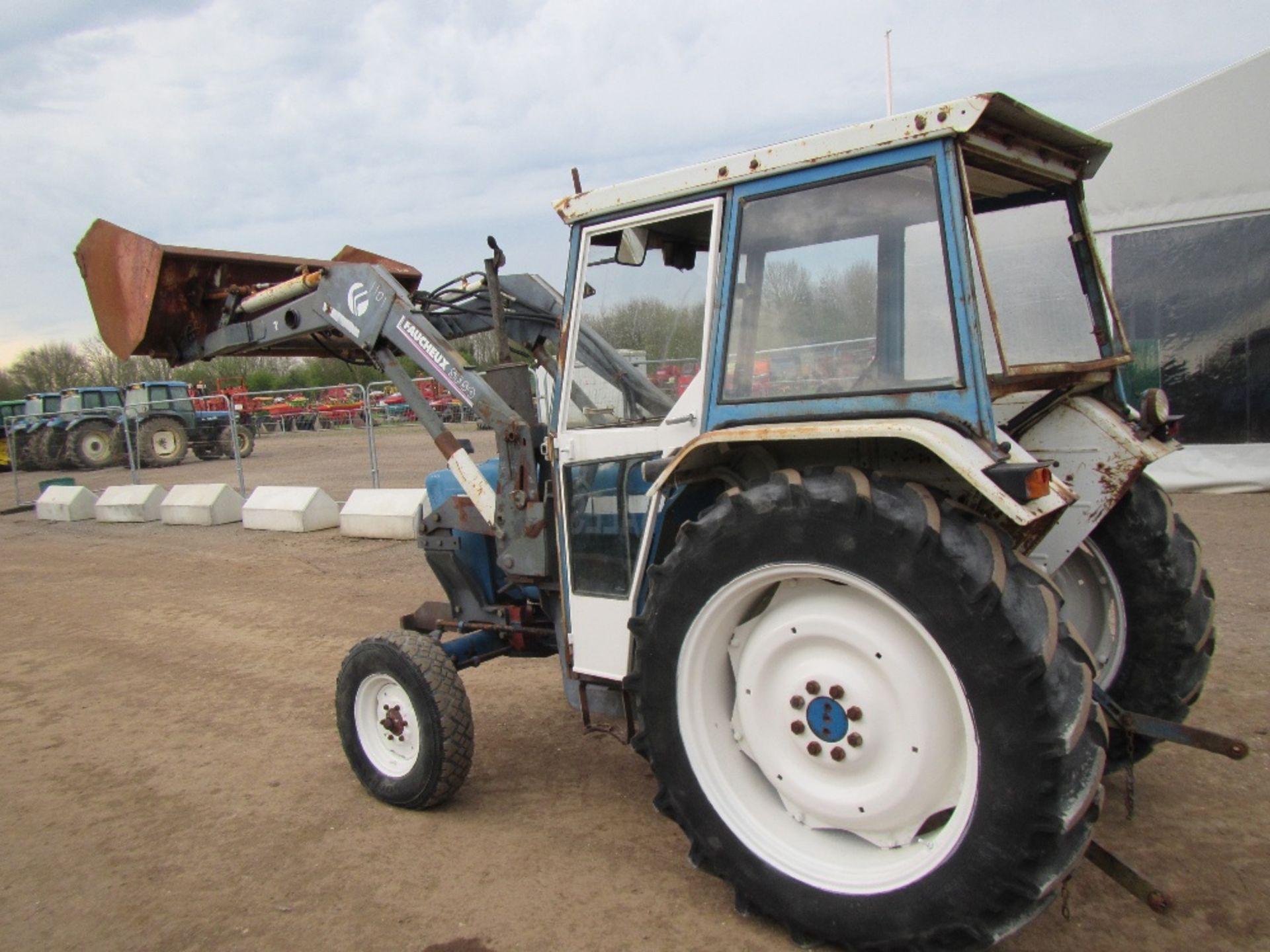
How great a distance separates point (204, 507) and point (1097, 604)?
12.4m

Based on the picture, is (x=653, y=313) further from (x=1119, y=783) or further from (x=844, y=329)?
(x=1119, y=783)

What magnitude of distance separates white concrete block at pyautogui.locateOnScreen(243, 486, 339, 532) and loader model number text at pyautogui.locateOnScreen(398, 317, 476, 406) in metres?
8.17

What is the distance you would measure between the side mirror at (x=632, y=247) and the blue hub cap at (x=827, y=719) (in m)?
1.77

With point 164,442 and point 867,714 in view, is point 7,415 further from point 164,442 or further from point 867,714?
point 867,714

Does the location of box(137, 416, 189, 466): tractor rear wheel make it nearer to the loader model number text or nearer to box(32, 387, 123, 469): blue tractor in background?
box(32, 387, 123, 469): blue tractor in background

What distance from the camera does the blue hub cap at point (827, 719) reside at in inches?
115

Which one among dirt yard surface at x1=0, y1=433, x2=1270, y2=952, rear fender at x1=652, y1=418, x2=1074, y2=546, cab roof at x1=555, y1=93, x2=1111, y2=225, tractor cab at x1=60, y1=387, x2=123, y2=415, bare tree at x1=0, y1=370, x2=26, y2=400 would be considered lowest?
dirt yard surface at x1=0, y1=433, x2=1270, y2=952

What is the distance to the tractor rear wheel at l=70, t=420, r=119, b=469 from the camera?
78.1 ft

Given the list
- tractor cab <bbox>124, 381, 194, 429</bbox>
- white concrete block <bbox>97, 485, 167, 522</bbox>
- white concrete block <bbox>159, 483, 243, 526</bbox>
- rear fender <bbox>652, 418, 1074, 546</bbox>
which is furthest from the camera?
tractor cab <bbox>124, 381, 194, 429</bbox>

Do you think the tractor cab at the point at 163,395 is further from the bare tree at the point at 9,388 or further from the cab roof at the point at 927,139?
the bare tree at the point at 9,388

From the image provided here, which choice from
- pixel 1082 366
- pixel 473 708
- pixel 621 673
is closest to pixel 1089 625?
pixel 1082 366

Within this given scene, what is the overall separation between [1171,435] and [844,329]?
153cm

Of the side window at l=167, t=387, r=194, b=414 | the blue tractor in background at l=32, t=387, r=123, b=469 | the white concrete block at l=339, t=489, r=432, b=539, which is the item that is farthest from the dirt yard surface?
the blue tractor in background at l=32, t=387, r=123, b=469

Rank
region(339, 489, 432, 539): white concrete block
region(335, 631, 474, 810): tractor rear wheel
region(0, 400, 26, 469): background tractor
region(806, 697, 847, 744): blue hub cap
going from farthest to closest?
1. region(0, 400, 26, 469): background tractor
2. region(339, 489, 432, 539): white concrete block
3. region(335, 631, 474, 810): tractor rear wheel
4. region(806, 697, 847, 744): blue hub cap
